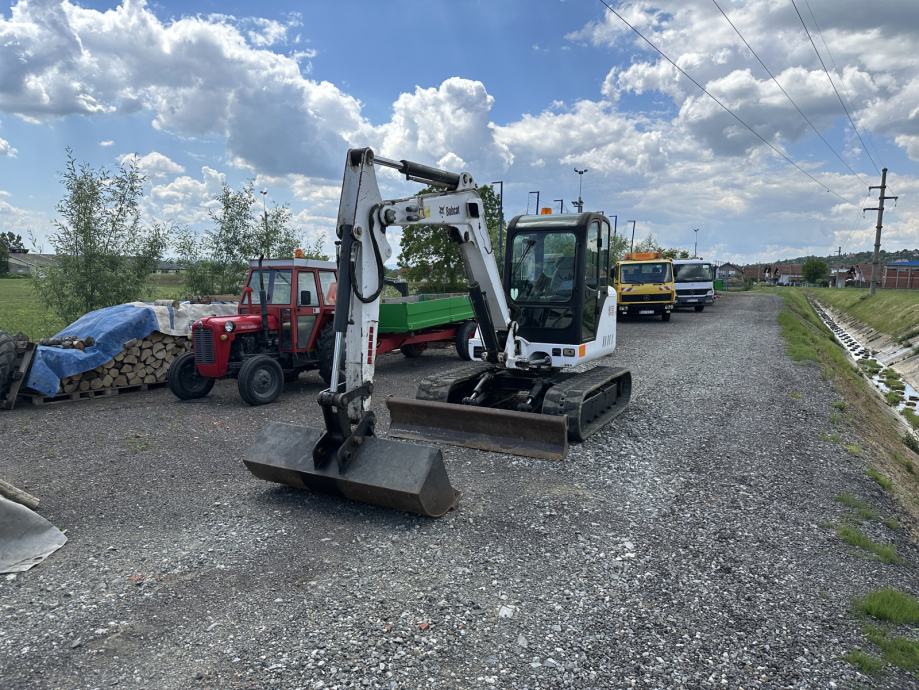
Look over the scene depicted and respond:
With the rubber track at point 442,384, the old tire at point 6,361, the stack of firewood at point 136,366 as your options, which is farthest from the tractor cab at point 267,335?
the rubber track at point 442,384

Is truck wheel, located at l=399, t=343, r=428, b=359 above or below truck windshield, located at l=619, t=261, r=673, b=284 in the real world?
below

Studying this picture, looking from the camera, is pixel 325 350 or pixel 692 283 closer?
pixel 325 350

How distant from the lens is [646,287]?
77.1ft

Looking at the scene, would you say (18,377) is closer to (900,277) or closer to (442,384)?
(442,384)

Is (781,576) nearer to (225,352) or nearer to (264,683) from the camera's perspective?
(264,683)

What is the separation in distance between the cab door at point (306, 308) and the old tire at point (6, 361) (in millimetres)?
4029

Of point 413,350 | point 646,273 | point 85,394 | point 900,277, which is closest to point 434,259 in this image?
point 646,273

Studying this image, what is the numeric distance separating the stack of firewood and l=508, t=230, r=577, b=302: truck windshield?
20.4 feet

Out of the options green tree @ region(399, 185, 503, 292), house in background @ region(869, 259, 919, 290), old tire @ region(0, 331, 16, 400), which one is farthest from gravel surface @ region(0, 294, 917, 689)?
house in background @ region(869, 259, 919, 290)

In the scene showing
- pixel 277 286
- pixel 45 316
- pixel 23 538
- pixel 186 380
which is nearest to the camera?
pixel 23 538

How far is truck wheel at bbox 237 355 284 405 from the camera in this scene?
29.4 feet

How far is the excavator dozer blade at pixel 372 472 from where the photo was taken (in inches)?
188

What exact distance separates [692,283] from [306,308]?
23.5 m

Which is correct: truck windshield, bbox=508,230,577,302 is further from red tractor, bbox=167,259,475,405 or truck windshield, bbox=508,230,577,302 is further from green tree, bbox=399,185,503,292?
green tree, bbox=399,185,503,292
